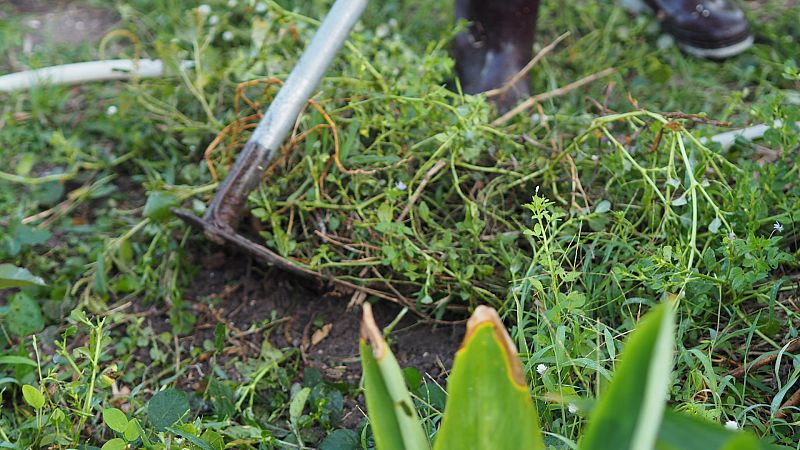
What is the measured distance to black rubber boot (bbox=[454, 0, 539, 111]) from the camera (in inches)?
78.6

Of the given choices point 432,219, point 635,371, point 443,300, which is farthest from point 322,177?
point 635,371

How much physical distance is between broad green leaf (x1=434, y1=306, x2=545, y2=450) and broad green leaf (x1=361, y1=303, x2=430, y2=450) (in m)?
0.05

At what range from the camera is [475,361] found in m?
0.74

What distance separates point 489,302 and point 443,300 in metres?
0.09

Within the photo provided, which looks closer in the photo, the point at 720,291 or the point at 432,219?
the point at 720,291

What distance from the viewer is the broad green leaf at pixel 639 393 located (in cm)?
59

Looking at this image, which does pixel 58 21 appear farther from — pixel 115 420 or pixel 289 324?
pixel 115 420

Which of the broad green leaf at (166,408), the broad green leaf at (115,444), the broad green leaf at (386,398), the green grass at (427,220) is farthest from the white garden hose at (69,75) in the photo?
the broad green leaf at (386,398)

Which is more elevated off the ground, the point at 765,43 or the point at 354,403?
the point at 765,43

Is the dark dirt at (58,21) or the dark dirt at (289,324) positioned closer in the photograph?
the dark dirt at (289,324)

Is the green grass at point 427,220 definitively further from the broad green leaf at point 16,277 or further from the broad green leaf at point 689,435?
the broad green leaf at point 689,435

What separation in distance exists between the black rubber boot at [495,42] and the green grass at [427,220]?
13 centimetres

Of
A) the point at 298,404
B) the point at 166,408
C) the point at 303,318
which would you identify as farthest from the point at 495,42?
the point at 166,408

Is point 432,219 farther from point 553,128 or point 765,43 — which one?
point 765,43
